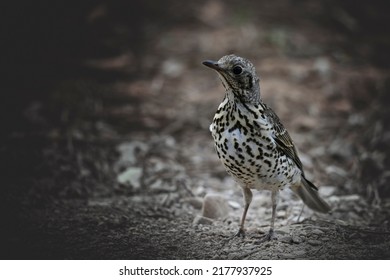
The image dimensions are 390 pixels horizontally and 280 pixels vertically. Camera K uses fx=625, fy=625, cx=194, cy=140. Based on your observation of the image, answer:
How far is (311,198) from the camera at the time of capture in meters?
6.04

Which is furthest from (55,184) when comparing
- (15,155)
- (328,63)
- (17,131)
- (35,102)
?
(328,63)

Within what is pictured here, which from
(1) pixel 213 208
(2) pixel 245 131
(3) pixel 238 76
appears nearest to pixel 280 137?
(2) pixel 245 131

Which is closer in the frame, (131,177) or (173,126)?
(131,177)

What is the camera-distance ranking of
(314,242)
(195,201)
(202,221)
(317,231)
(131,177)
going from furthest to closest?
(131,177), (195,201), (202,221), (317,231), (314,242)

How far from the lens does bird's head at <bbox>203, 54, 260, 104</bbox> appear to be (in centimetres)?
503

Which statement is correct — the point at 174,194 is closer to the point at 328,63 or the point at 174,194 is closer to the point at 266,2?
the point at 328,63

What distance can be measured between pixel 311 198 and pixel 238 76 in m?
1.64

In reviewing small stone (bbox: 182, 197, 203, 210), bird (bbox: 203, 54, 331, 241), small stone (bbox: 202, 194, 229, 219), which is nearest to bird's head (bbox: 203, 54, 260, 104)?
bird (bbox: 203, 54, 331, 241)

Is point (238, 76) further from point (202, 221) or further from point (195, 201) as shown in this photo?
point (195, 201)

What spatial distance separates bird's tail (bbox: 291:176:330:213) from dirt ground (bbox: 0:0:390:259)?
150 millimetres

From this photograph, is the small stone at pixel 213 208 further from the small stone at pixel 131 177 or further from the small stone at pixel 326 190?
the small stone at pixel 326 190

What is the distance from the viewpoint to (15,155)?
7152 millimetres

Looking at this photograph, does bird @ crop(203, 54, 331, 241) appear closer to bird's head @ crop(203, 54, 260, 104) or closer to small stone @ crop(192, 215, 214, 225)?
bird's head @ crop(203, 54, 260, 104)
